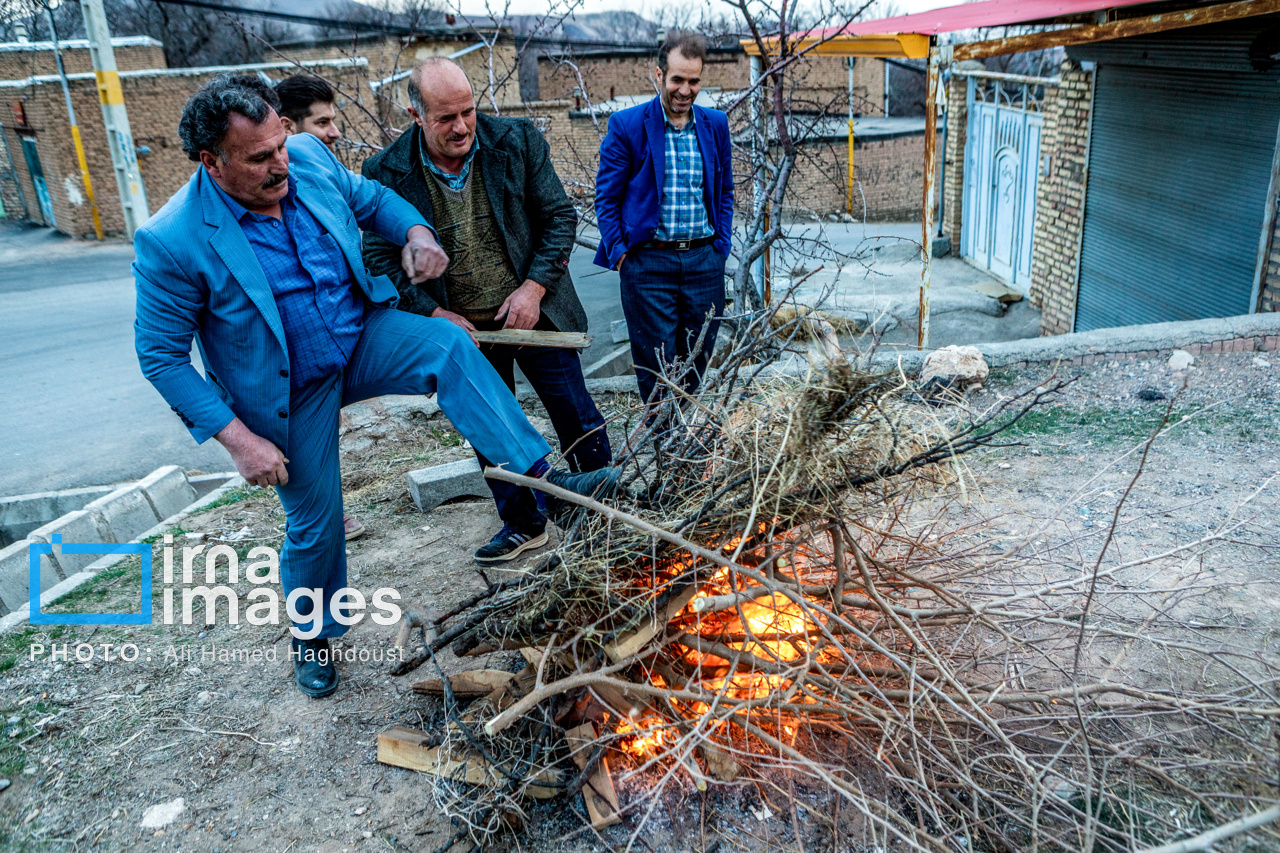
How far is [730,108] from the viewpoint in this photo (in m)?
6.10

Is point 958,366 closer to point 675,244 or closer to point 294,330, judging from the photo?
point 675,244

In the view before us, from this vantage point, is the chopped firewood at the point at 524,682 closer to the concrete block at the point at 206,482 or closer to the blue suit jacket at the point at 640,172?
the blue suit jacket at the point at 640,172

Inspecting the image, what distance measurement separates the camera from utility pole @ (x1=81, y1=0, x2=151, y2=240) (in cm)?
1262

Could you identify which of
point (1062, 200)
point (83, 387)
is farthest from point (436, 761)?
point (1062, 200)

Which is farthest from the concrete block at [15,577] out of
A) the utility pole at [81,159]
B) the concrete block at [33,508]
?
the utility pole at [81,159]

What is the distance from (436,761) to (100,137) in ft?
71.4

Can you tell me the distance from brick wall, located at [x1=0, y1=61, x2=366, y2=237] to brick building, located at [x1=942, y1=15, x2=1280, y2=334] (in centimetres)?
1502

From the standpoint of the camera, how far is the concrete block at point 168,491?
5.41 m

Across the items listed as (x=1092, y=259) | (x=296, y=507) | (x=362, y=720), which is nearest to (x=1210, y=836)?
(x=362, y=720)

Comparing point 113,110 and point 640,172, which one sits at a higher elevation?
point 113,110

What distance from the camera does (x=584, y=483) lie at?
117 inches

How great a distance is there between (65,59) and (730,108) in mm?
22842

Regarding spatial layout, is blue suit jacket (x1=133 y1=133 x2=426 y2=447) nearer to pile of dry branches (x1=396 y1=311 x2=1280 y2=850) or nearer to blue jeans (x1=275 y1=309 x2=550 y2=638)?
blue jeans (x1=275 y1=309 x2=550 y2=638)

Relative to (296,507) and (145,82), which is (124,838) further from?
(145,82)
